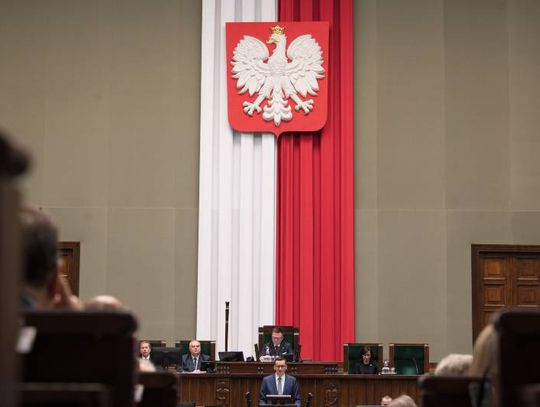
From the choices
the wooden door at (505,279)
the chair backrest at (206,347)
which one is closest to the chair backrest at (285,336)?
the chair backrest at (206,347)

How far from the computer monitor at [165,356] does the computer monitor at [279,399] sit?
5.17ft

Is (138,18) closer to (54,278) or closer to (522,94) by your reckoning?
(522,94)

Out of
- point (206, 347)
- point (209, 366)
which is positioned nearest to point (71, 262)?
point (206, 347)

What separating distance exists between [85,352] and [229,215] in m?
13.2

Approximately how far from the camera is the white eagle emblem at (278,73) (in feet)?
53.0

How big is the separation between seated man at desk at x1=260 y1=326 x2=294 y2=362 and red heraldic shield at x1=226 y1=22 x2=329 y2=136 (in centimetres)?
370

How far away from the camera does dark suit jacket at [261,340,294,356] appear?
549 inches

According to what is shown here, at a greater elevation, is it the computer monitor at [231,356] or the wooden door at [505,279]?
the wooden door at [505,279]

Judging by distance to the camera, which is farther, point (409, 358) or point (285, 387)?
point (409, 358)

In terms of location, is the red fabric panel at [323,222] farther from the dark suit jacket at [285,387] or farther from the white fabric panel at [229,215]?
the dark suit jacket at [285,387]

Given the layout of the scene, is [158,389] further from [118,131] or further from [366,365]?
[118,131]

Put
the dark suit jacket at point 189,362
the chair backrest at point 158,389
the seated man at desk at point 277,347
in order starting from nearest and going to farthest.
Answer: the chair backrest at point 158,389
the dark suit jacket at point 189,362
the seated man at desk at point 277,347

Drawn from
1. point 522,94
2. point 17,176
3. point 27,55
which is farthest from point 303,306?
point 17,176

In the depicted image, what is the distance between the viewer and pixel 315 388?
13109 mm
